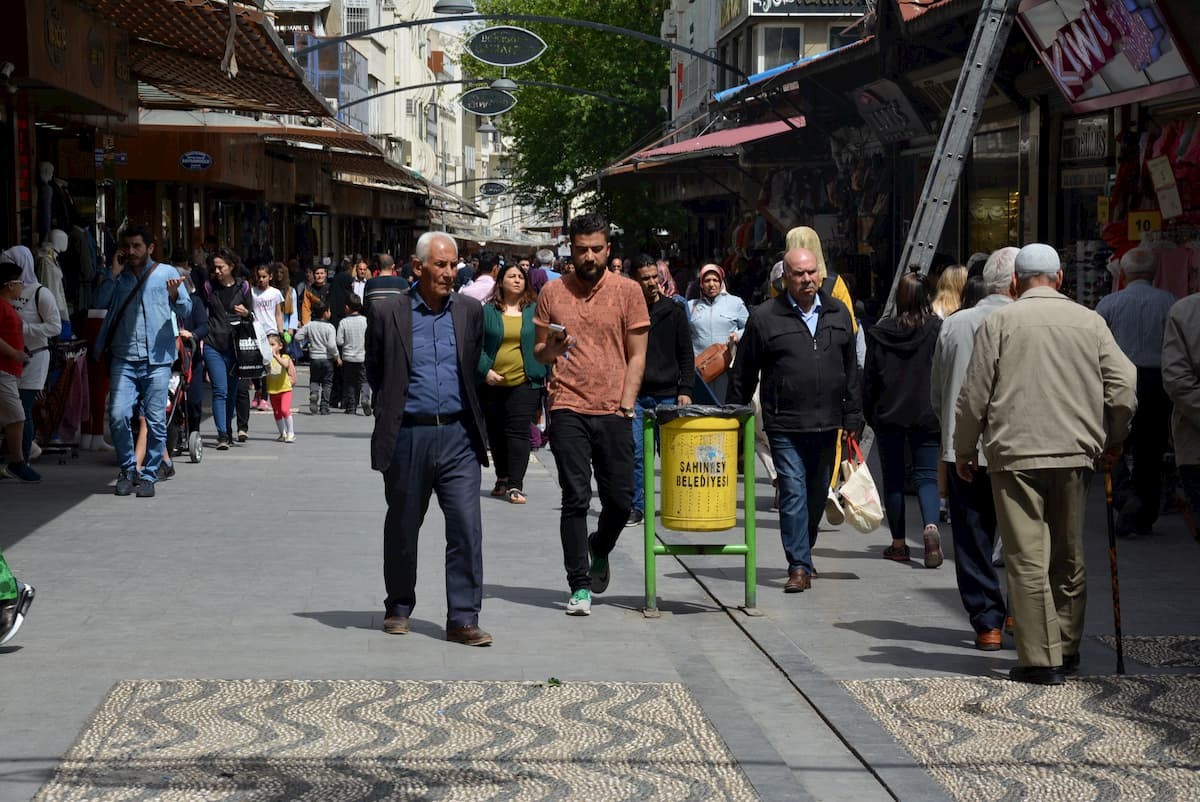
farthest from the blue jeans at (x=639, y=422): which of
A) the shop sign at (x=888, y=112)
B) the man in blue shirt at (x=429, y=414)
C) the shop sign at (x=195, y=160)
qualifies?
the shop sign at (x=195, y=160)

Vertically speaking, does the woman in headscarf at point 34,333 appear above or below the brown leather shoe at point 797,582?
above

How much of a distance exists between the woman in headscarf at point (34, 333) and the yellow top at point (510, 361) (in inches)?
134

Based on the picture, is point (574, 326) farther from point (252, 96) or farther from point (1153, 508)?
point (252, 96)

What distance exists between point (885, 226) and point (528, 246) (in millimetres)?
67057

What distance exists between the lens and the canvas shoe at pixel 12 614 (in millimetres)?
7125

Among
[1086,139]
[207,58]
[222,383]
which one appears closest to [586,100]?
[207,58]

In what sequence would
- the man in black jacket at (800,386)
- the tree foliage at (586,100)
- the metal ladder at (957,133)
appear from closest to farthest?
1. the man in black jacket at (800,386)
2. the metal ladder at (957,133)
3. the tree foliage at (586,100)

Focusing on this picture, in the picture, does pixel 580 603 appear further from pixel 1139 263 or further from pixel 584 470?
pixel 1139 263

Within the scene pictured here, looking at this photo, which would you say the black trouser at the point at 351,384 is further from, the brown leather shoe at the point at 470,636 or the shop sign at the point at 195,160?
the brown leather shoe at the point at 470,636

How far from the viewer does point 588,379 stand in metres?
8.38

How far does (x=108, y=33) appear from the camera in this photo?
56.5 ft

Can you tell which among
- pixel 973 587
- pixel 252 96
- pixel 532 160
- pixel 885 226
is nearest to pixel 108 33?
pixel 252 96

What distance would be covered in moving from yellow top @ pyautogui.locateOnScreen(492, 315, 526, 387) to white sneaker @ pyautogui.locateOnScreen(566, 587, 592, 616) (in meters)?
4.60

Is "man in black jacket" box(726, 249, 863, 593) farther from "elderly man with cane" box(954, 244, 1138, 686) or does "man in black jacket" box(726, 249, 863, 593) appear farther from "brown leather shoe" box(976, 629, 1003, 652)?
"elderly man with cane" box(954, 244, 1138, 686)
